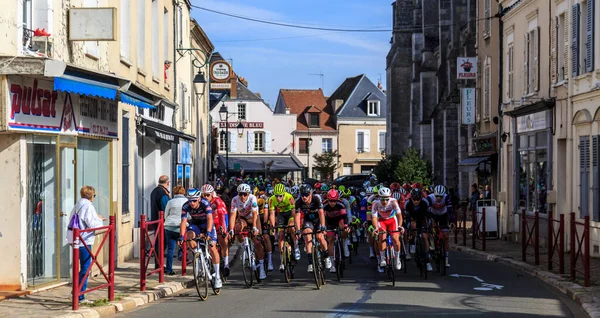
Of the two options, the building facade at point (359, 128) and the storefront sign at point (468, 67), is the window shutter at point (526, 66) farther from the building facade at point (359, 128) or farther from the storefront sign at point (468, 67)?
the building facade at point (359, 128)

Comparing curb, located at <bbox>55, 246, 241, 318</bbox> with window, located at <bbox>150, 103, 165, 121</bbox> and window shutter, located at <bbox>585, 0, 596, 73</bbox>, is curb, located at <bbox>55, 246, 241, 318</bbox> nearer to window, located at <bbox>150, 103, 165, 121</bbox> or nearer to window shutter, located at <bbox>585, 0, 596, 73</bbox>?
window, located at <bbox>150, 103, 165, 121</bbox>

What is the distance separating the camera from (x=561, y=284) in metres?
14.8

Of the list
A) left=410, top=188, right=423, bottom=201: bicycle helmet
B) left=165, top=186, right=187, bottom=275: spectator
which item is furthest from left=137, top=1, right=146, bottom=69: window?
left=410, top=188, right=423, bottom=201: bicycle helmet

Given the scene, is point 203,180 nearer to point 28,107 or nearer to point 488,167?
point 488,167

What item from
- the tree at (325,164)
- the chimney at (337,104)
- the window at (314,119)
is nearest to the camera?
the tree at (325,164)

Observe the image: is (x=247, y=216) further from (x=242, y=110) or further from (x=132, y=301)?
(x=242, y=110)

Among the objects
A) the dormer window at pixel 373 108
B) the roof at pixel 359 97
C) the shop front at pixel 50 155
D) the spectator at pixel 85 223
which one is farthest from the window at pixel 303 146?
the spectator at pixel 85 223

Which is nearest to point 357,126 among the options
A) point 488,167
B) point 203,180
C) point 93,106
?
point 203,180

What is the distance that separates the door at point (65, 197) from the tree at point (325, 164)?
62.9m

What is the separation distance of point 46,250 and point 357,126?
70.3 metres

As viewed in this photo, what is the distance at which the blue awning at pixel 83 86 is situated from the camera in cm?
1269

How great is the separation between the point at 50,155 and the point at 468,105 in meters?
22.0

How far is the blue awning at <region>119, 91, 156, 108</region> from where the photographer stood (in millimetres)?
15352

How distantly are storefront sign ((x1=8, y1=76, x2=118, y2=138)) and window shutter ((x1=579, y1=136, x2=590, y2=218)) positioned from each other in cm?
1054
